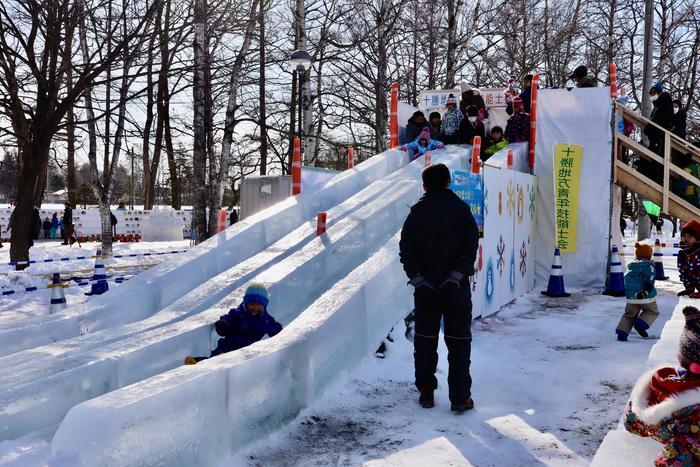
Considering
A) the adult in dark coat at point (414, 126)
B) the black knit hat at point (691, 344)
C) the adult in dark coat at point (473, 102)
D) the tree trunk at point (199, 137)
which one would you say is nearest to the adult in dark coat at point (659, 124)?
the adult in dark coat at point (473, 102)

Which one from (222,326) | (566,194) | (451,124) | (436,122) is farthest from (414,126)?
(222,326)

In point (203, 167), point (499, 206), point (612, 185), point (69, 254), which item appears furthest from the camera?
point (69, 254)

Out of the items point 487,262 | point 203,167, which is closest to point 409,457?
point 487,262

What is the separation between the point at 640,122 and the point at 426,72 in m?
14.8

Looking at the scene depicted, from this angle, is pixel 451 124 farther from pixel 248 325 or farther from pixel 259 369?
pixel 259 369

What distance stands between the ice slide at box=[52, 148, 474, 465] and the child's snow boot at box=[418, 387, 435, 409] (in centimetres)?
76

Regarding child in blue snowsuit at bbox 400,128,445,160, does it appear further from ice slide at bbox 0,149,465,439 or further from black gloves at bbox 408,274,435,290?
black gloves at bbox 408,274,435,290

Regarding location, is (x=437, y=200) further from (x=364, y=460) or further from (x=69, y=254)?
(x=69, y=254)

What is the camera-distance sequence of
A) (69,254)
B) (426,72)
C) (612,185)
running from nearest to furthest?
(612,185)
(69,254)
(426,72)

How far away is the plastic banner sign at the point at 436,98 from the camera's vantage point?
14602 millimetres

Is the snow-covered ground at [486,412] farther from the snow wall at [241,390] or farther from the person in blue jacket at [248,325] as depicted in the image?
the person in blue jacket at [248,325]

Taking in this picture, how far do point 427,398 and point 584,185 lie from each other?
332 inches

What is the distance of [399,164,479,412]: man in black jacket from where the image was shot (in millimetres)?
4723

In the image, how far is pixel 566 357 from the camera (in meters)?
6.57
